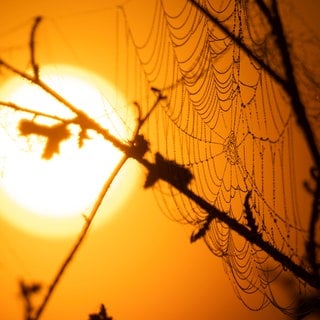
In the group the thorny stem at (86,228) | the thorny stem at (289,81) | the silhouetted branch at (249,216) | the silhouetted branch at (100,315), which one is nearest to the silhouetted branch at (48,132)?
the thorny stem at (86,228)

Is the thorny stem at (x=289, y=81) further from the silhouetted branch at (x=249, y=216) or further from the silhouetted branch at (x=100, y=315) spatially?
the silhouetted branch at (x=100, y=315)

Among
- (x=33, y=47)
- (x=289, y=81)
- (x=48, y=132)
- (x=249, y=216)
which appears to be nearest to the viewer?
(x=48, y=132)

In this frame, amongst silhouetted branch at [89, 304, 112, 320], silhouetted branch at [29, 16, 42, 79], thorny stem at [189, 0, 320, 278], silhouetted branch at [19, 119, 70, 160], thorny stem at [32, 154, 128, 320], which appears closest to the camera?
silhouetted branch at [19, 119, 70, 160]

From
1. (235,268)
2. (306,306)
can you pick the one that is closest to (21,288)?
(235,268)

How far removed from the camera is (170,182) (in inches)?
112


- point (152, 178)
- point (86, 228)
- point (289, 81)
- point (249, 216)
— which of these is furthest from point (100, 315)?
point (289, 81)

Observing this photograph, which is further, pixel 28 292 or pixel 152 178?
pixel 28 292

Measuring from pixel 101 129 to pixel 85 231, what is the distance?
86 cm

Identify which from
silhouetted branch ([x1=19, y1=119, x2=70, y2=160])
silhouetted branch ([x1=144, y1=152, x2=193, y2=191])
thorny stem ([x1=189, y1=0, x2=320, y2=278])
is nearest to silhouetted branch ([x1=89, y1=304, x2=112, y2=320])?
silhouetted branch ([x1=144, y1=152, x2=193, y2=191])

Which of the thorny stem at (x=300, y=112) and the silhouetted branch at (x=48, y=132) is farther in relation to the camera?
the thorny stem at (x=300, y=112)

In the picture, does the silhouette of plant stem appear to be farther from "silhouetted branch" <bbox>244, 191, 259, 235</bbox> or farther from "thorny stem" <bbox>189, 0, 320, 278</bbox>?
"thorny stem" <bbox>189, 0, 320, 278</bbox>

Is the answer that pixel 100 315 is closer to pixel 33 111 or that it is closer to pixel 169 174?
pixel 169 174

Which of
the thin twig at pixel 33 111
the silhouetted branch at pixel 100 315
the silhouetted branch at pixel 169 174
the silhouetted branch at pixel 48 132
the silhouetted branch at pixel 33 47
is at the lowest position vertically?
the silhouetted branch at pixel 100 315

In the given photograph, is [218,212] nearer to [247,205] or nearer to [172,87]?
[247,205]
